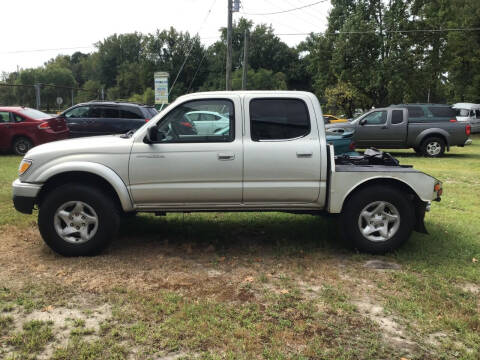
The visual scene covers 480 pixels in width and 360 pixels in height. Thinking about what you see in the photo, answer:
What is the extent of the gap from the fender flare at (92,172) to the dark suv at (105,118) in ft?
30.3

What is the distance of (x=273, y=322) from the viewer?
11.4 feet

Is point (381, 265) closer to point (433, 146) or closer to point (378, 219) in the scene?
point (378, 219)

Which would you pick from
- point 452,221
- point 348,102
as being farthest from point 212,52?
point 452,221

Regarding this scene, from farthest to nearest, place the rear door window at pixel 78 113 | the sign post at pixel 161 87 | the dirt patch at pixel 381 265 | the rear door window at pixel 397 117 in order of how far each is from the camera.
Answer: the sign post at pixel 161 87 < the rear door window at pixel 397 117 < the rear door window at pixel 78 113 < the dirt patch at pixel 381 265

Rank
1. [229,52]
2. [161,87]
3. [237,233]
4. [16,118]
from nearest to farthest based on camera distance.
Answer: [237,233], [16,118], [229,52], [161,87]

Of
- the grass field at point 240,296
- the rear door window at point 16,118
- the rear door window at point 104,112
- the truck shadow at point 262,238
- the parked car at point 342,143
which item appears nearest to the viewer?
the grass field at point 240,296

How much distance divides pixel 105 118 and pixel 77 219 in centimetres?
986

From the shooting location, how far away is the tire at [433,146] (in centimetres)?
1484

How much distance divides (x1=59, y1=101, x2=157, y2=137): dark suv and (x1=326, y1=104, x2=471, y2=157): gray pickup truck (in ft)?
20.9

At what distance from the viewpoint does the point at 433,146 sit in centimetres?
1489

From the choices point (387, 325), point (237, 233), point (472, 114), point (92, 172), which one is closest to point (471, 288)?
point (387, 325)

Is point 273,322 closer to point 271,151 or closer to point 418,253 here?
point 271,151

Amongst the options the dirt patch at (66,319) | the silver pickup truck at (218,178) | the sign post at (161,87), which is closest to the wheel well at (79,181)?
the silver pickup truck at (218,178)

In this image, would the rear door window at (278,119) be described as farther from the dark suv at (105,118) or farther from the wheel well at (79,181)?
the dark suv at (105,118)
